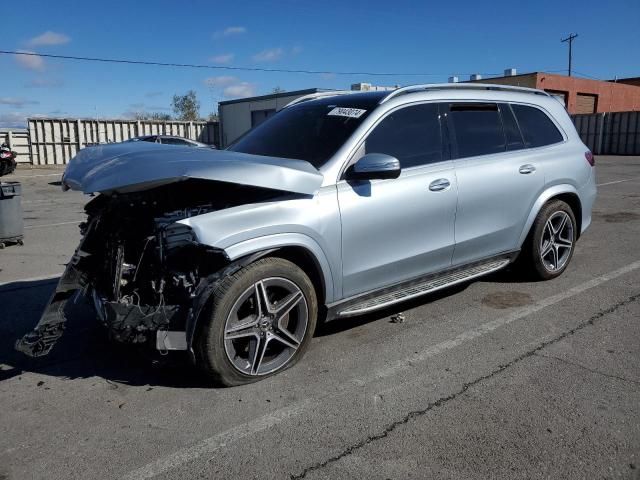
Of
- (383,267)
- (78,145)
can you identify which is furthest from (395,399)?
(78,145)

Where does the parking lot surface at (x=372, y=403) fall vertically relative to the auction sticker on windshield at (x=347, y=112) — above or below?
below

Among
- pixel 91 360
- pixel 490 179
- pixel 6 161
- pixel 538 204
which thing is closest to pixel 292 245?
pixel 91 360

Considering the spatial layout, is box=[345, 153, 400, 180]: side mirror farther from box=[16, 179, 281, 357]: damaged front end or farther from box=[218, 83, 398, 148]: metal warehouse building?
box=[218, 83, 398, 148]: metal warehouse building

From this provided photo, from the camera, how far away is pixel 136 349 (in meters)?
3.97

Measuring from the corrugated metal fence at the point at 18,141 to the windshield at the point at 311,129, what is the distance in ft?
92.1

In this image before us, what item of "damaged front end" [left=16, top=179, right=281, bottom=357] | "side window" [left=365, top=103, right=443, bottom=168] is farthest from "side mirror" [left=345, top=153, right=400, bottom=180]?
"damaged front end" [left=16, top=179, right=281, bottom=357]

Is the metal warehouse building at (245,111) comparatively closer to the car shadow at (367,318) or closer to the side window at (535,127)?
the side window at (535,127)

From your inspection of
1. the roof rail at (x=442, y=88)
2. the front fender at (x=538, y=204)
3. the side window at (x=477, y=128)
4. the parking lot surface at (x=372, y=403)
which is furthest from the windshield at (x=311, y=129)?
the front fender at (x=538, y=204)

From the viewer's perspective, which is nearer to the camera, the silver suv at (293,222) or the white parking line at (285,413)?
the white parking line at (285,413)

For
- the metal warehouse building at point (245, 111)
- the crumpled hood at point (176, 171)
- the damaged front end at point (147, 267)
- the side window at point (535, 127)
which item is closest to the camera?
the crumpled hood at point (176, 171)

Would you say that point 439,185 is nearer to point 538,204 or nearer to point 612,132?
point 538,204

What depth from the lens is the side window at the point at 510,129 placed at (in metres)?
4.95

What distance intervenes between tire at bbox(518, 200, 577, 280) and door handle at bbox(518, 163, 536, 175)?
450mm

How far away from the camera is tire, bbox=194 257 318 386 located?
3162 millimetres
